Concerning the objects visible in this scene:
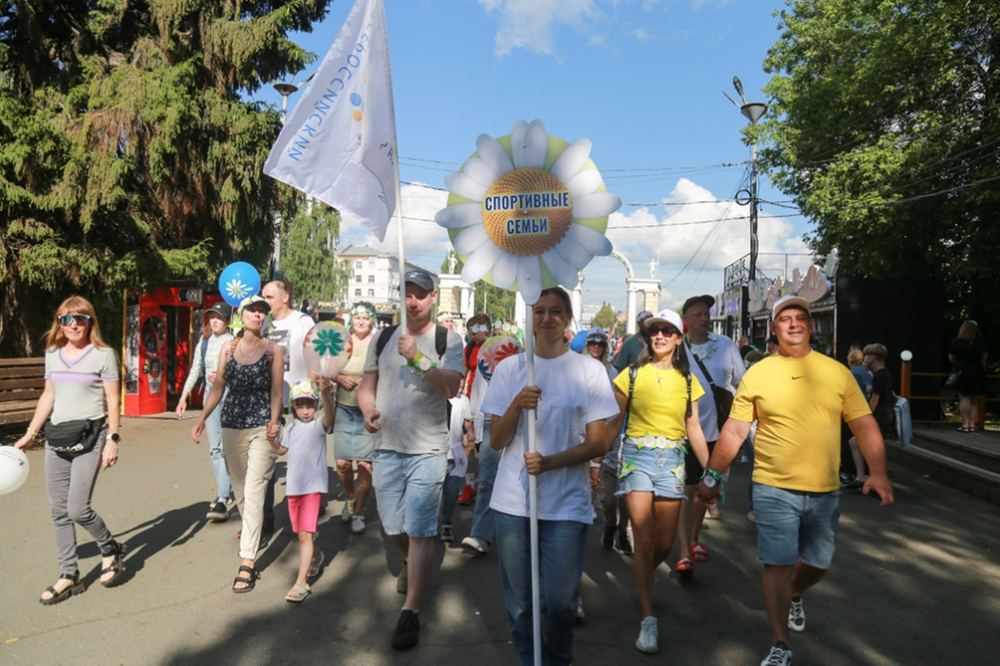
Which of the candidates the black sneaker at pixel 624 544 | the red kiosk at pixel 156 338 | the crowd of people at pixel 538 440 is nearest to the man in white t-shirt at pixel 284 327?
the crowd of people at pixel 538 440

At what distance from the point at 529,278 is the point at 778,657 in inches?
88.9

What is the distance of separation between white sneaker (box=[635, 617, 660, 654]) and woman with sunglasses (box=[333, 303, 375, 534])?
8.49 feet

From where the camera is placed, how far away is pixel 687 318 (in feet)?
18.8

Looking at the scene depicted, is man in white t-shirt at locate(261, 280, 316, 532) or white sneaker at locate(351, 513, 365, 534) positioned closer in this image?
man in white t-shirt at locate(261, 280, 316, 532)

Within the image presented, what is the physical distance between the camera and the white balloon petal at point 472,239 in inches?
133

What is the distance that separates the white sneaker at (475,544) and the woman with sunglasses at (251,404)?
1531 mm

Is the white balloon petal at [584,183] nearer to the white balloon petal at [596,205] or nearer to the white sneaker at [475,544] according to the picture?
the white balloon petal at [596,205]

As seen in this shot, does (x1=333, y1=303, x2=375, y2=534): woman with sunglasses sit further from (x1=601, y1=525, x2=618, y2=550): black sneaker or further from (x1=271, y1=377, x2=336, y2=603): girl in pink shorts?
(x1=601, y1=525, x2=618, y2=550): black sneaker

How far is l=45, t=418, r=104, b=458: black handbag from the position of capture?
15.0ft

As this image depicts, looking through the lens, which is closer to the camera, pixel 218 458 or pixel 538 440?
pixel 538 440

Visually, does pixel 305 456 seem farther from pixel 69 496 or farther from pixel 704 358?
pixel 704 358

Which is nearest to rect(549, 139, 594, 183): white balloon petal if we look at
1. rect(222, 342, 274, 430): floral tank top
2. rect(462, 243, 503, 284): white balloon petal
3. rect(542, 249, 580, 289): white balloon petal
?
rect(542, 249, 580, 289): white balloon petal

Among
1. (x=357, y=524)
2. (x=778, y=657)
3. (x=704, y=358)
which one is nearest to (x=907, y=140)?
(x=704, y=358)

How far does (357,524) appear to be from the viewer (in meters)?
6.17
